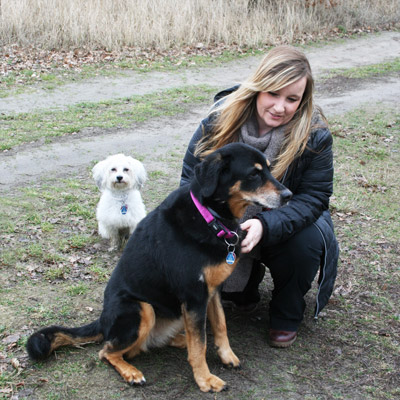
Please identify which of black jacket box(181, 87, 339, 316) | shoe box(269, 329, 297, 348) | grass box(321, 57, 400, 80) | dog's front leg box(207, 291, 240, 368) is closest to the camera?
dog's front leg box(207, 291, 240, 368)

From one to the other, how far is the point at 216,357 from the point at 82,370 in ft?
3.02

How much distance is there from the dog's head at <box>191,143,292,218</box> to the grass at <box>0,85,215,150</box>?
5553mm

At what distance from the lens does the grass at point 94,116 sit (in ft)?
27.0

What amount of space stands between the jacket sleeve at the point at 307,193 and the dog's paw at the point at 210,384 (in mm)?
970

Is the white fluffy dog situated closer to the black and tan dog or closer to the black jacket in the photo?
the black jacket

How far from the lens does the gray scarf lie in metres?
3.56

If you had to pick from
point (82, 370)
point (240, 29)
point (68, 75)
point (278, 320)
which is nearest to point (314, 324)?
point (278, 320)

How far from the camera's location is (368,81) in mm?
12375

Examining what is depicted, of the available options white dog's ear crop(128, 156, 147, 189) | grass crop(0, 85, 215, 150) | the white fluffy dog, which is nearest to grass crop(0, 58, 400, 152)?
grass crop(0, 85, 215, 150)

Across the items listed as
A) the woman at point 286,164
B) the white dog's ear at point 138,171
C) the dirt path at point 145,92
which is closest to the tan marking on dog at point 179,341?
the woman at point 286,164

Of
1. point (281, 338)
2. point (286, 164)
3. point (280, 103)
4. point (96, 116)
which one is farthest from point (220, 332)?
point (96, 116)

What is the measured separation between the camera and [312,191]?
3631 millimetres

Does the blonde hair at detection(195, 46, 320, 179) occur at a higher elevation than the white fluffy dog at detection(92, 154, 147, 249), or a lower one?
higher

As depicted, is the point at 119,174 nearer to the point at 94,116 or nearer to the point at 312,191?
the point at 312,191
